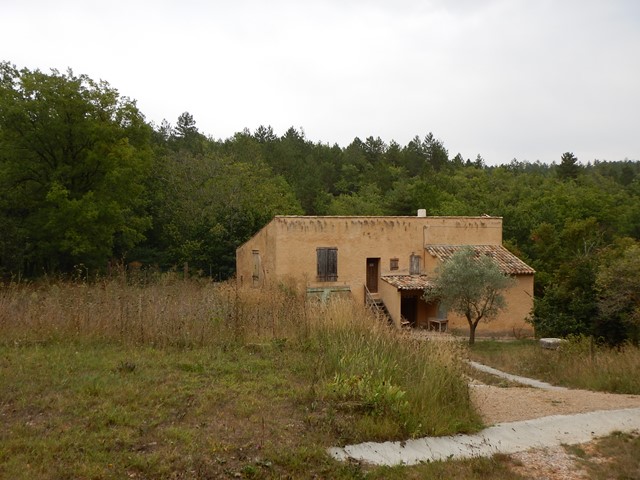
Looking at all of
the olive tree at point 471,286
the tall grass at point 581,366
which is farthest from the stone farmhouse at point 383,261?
the tall grass at point 581,366

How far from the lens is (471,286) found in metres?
20.6

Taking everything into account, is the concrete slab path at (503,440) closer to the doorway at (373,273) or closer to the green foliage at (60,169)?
the doorway at (373,273)

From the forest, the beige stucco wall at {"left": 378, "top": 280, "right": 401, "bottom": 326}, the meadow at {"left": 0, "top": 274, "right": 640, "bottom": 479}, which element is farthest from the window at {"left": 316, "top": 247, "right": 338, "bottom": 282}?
the meadow at {"left": 0, "top": 274, "right": 640, "bottom": 479}

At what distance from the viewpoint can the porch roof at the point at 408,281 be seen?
23125 millimetres

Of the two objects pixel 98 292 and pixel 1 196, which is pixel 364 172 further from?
pixel 98 292

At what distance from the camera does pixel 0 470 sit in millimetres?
4113

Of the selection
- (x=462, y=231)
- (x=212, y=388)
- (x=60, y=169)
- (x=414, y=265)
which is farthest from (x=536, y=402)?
(x=60, y=169)

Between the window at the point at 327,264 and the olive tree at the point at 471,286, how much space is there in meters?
4.61

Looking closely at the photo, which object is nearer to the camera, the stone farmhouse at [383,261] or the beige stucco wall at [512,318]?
the stone farmhouse at [383,261]

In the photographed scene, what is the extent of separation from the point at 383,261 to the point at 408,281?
1566mm

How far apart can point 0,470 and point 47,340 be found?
442 cm

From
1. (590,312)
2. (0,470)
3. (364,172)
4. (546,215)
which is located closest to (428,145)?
(364,172)

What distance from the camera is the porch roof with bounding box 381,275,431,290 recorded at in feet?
75.9

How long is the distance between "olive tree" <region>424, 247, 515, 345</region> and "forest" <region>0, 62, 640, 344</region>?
1917 millimetres
